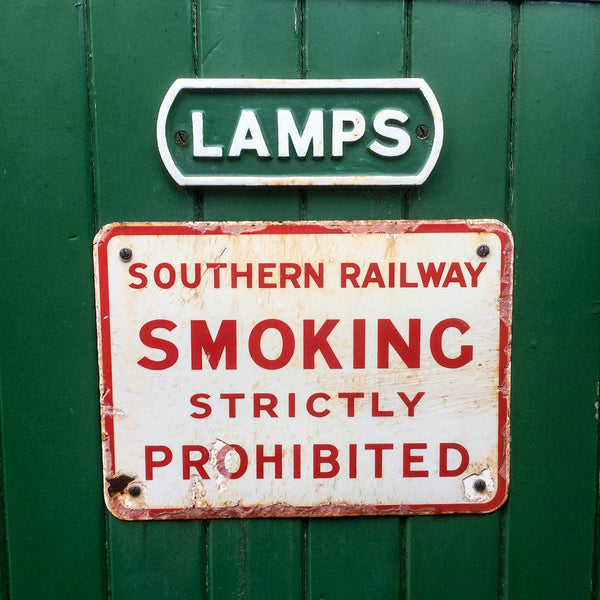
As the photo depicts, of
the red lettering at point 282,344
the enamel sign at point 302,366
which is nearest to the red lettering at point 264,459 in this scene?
the enamel sign at point 302,366

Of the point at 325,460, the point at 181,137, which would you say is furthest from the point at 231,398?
the point at 181,137

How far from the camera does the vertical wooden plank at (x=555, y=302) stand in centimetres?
79

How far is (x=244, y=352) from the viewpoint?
0.80m

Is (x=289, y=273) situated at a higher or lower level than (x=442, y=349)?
higher

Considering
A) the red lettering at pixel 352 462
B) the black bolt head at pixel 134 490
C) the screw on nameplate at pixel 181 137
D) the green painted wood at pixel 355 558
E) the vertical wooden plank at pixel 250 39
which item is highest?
the vertical wooden plank at pixel 250 39

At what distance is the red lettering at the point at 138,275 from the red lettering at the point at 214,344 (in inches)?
3.4

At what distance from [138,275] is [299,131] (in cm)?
29

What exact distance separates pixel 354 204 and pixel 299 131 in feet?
0.40

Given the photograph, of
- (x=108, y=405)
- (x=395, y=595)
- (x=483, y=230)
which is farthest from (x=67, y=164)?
(x=395, y=595)

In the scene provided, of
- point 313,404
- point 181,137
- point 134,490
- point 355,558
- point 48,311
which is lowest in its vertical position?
point 355,558

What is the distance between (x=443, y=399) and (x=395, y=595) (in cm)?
30

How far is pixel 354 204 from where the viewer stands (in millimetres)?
802

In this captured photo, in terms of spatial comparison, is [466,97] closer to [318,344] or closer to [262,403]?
[318,344]

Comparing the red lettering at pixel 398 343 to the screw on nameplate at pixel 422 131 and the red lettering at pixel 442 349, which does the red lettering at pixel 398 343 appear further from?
the screw on nameplate at pixel 422 131
